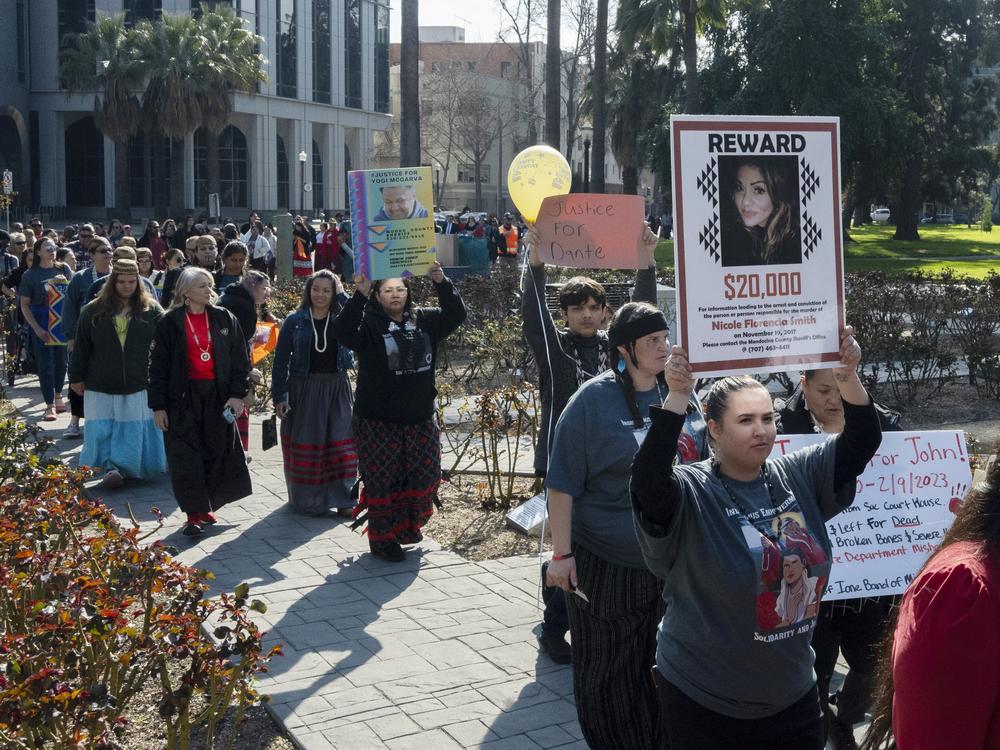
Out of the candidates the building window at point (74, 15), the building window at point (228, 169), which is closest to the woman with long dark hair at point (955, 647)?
the building window at point (74, 15)

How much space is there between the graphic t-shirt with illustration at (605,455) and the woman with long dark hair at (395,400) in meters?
2.79

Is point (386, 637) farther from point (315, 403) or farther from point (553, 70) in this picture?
point (553, 70)

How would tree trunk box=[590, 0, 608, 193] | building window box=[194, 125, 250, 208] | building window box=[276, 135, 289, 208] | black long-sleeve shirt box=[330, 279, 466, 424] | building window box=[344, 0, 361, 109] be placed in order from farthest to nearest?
building window box=[344, 0, 361, 109]
building window box=[276, 135, 289, 208]
building window box=[194, 125, 250, 208]
tree trunk box=[590, 0, 608, 193]
black long-sleeve shirt box=[330, 279, 466, 424]

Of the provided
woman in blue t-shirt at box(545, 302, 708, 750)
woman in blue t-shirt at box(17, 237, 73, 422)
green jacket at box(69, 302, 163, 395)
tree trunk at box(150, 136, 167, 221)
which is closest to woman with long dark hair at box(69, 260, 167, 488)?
green jacket at box(69, 302, 163, 395)

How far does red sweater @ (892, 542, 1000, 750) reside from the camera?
71.0 inches

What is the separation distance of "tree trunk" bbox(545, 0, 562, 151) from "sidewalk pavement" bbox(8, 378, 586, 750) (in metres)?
17.0

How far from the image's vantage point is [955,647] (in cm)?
182

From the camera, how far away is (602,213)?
20.0 ft

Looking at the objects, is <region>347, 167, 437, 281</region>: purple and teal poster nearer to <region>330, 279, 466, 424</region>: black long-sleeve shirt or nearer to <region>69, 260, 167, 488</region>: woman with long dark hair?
<region>330, 279, 466, 424</region>: black long-sleeve shirt

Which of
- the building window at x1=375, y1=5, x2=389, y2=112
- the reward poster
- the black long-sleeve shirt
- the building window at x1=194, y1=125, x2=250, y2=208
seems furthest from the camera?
the building window at x1=375, y1=5, x2=389, y2=112

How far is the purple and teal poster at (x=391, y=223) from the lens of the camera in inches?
269

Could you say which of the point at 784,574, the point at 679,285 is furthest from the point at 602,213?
the point at 784,574

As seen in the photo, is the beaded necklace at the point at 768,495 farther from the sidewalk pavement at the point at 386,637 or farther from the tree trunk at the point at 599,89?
the tree trunk at the point at 599,89

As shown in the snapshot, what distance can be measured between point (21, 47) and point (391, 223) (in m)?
58.8
